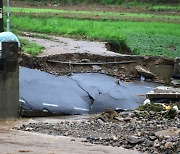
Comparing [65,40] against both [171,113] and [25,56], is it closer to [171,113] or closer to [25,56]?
[25,56]

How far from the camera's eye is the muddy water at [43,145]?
31.5ft

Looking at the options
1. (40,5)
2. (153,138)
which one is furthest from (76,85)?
(40,5)

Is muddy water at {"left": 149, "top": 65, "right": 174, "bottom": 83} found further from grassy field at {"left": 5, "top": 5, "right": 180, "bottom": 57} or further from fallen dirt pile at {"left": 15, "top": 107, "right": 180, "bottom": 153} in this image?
fallen dirt pile at {"left": 15, "top": 107, "right": 180, "bottom": 153}

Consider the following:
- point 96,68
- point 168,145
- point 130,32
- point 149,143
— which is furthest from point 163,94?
point 130,32

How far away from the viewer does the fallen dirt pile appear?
9633mm

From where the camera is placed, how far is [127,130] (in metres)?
11.0

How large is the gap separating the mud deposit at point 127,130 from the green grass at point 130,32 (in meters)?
7.89

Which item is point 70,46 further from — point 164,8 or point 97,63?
point 164,8

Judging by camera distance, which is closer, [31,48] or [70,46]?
[31,48]

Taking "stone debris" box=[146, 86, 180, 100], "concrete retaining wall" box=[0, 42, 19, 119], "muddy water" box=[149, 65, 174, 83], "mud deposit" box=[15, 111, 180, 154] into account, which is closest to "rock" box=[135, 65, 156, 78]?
"muddy water" box=[149, 65, 174, 83]

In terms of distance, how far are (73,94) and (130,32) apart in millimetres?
11488

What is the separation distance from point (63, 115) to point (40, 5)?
31.5 metres

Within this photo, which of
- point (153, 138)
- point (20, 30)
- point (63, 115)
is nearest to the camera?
point (153, 138)

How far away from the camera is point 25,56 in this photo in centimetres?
1681
